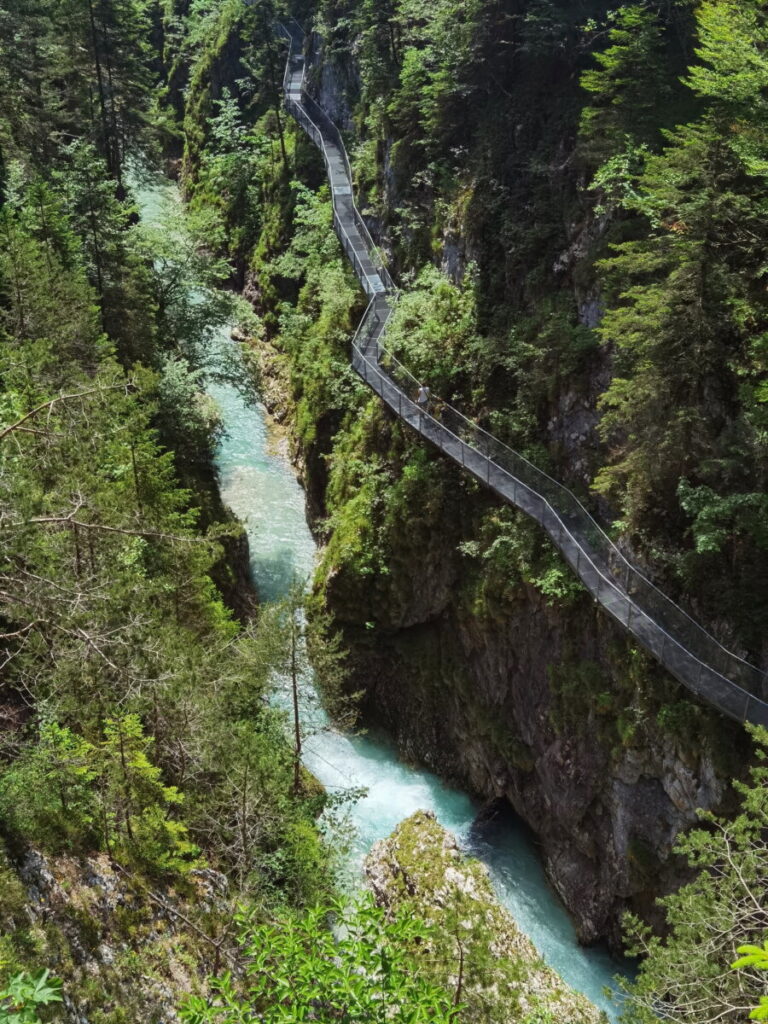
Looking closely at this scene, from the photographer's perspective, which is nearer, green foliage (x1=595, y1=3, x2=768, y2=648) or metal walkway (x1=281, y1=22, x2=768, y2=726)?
green foliage (x1=595, y1=3, x2=768, y2=648)

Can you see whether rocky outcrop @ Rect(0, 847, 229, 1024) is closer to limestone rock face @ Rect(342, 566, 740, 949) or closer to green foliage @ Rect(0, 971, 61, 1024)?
green foliage @ Rect(0, 971, 61, 1024)

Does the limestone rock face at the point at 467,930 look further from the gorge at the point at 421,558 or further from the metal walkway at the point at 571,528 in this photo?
the metal walkway at the point at 571,528

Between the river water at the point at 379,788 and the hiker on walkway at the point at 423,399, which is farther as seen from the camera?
the hiker on walkway at the point at 423,399

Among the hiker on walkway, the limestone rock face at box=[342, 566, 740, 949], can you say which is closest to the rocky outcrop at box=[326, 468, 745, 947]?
the limestone rock face at box=[342, 566, 740, 949]

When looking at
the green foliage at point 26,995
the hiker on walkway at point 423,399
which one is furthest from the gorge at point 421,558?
the hiker on walkway at point 423,399

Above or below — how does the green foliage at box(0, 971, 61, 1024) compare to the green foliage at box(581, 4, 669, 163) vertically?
below

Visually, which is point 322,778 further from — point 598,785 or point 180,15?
point 180,15
